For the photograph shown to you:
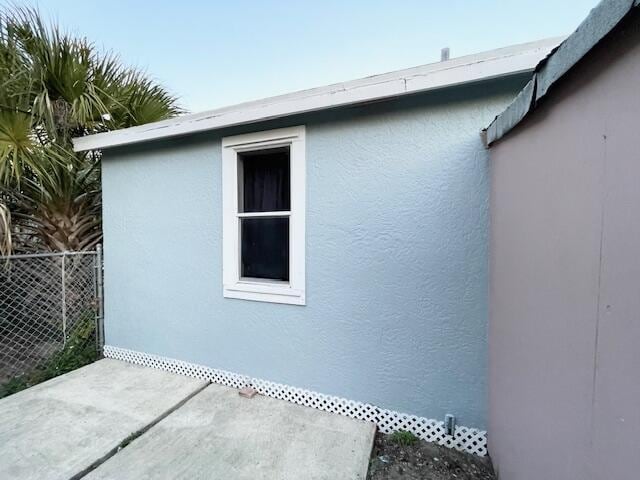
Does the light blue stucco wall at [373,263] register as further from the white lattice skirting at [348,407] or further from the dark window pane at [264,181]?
the dark window pane at [264,181]

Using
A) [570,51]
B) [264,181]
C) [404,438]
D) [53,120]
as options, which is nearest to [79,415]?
[264,181]

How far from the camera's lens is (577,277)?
1108 mm

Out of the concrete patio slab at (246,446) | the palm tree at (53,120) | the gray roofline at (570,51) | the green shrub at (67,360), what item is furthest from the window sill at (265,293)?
the palm tree at (53,120)

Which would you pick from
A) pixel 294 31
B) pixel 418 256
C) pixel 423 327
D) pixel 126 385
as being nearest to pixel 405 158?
pixel 418 256

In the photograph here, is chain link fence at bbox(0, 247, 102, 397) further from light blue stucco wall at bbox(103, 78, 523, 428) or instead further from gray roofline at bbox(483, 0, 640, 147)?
gray roofline at bbox(483, 0, 640, 147)

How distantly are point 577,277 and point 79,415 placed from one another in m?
3.73

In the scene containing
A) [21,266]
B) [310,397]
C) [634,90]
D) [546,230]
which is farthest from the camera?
[21,266]

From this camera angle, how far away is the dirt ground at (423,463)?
2021 mm

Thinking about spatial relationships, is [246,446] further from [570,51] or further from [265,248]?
[570,51]

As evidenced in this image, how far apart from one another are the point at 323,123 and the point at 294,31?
3.82m

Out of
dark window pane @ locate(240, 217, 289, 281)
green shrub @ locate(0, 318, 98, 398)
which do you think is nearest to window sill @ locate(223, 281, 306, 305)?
dark window pane @ locate(240, 217, 289, 281)

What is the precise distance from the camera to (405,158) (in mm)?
2396

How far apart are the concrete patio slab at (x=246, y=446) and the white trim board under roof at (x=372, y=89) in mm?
2749

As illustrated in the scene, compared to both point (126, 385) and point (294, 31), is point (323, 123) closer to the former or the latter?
point (126, 385)
